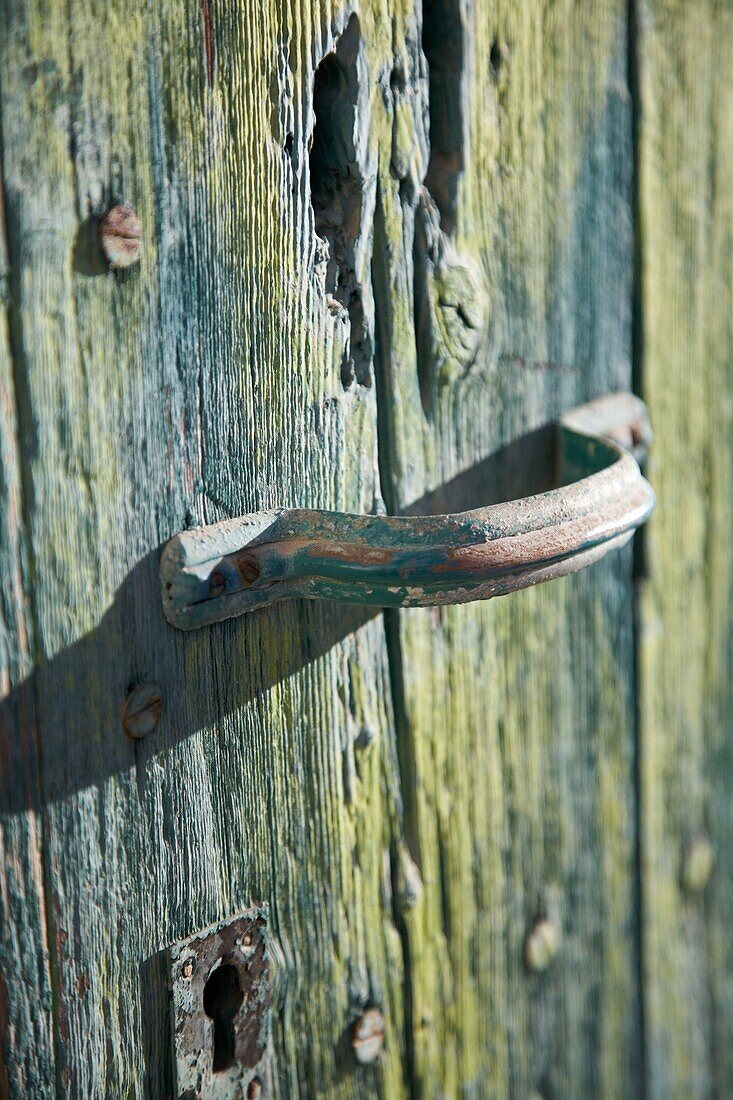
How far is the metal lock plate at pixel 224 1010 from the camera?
0.67 m

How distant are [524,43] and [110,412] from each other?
47 cm

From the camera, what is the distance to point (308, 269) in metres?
0.67

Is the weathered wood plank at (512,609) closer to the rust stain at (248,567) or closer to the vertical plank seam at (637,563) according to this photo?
the vertical plank seam at (637,563)

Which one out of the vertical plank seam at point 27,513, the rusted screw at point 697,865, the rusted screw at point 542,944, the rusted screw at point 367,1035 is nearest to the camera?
the vertical plank seam at point 27,513

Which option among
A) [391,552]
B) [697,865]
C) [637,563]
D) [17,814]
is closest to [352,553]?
[391,552]

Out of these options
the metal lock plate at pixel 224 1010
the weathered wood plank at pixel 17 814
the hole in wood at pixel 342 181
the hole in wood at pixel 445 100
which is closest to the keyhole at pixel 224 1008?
the metal lock plate at pixel 224 1010

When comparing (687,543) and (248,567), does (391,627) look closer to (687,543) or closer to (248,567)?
(248,567)

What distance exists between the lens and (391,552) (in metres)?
0.60

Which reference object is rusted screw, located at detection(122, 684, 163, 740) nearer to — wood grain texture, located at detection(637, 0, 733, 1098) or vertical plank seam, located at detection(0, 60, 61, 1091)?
vertical plank seam, located at detection(0, 60, 61, 1091)

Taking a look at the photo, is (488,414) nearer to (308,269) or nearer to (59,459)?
(308,269)

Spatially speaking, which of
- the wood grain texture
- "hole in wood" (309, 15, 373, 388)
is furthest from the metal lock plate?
the wood grain texture

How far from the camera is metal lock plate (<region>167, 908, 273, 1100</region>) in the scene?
67 centimetres

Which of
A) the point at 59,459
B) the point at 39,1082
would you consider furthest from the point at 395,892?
the point at 59,459

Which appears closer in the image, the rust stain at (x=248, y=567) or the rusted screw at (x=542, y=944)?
the rust stain at (x=248, y=567)
